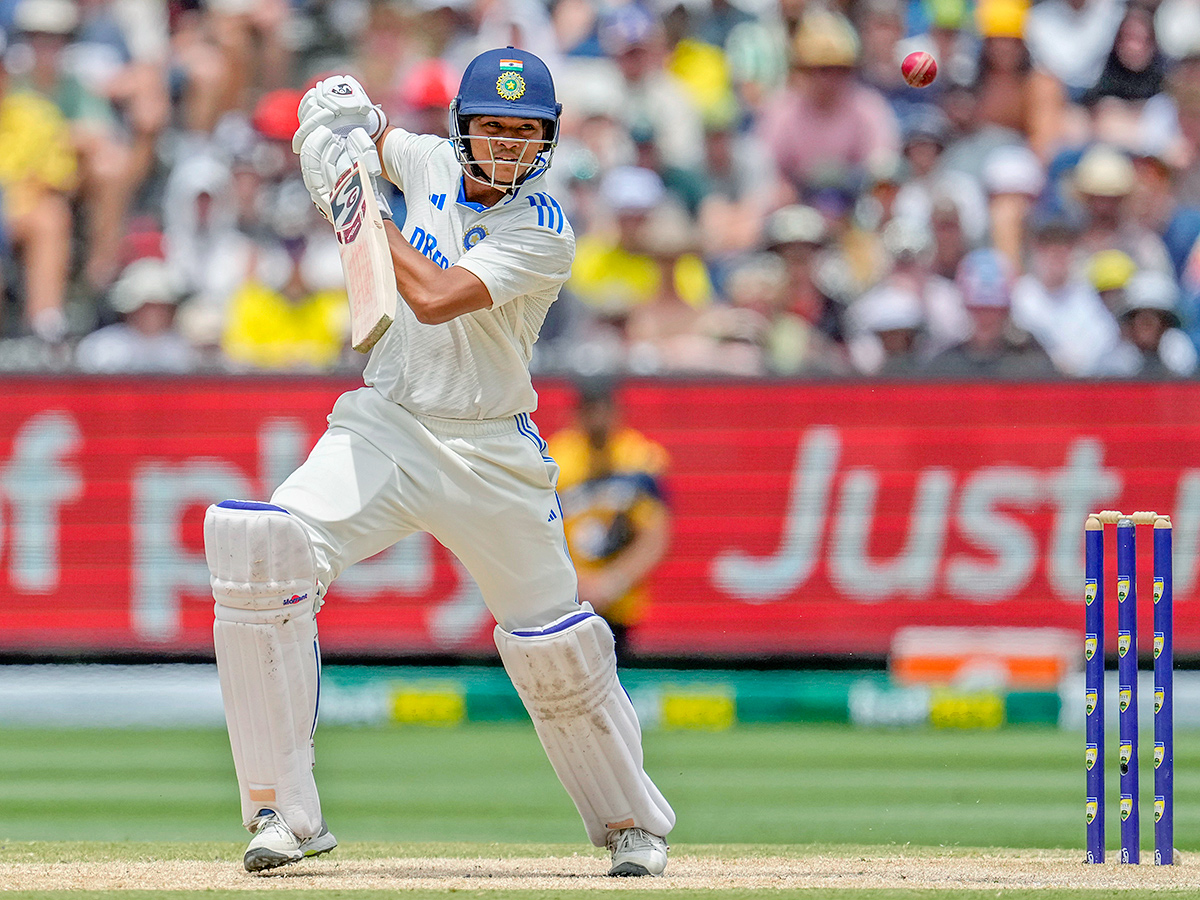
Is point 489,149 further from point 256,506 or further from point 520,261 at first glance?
point 256,506

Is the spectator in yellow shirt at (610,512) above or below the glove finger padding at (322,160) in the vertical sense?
below

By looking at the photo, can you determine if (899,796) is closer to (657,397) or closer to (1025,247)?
(657,397)

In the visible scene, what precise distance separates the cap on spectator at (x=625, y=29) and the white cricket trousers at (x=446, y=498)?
6725 mm

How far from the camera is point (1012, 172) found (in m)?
10.7

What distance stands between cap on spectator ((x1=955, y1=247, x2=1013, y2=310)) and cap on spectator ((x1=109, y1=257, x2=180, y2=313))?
13.7 ft

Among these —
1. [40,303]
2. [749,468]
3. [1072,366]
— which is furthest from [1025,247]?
[40,303]

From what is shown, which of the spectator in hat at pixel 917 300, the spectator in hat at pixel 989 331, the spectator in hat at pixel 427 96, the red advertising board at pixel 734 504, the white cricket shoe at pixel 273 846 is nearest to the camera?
the white cricket shoe at pixel 273 846


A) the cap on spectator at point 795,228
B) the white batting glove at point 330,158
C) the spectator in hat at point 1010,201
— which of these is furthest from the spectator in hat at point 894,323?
the white batting glove at point 330,158

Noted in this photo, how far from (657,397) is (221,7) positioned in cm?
457

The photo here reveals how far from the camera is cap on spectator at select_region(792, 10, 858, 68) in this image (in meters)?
11.2

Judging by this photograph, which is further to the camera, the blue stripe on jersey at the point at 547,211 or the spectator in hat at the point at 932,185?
the spectator in hat at the point at 932,185

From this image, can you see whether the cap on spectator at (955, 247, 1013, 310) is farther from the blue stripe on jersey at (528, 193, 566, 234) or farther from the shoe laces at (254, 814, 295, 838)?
the shoe laces at (254, 814, 295, 838)

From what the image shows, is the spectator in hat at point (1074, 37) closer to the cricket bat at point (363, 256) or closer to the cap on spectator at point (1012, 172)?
the cap on spectator at point (1012, 172)

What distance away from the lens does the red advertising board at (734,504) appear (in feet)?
30.9
